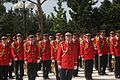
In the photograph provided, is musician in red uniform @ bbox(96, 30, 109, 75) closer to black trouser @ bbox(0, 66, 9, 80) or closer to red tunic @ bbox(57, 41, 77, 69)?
black trouser @ bbox(0, 66, 9, 80)

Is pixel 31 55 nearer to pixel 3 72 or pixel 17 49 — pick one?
pixel 17 49

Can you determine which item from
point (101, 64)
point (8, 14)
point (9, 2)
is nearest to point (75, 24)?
point (8, 14)

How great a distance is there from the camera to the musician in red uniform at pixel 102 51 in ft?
64.5

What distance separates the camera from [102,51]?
19.9 meters

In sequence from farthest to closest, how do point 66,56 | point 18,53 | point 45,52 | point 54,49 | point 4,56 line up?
point 45,52, point 54,49, point 18,53, point 4,56, point 66,56

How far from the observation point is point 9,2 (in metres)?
38.3

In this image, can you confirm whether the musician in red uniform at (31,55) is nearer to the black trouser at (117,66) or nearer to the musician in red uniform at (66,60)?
the musician in red uniform at (66,60)

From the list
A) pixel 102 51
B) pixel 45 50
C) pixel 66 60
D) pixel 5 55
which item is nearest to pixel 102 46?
pixel 102 51

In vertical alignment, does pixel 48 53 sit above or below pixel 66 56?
above

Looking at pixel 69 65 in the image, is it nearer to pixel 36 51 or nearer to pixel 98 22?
pixel 36 51

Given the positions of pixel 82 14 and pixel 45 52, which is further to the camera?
pixel 82 14

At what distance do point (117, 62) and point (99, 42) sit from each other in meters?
1.56

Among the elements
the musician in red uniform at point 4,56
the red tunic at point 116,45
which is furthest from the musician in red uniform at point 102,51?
the musician in red uniform at point 4,56

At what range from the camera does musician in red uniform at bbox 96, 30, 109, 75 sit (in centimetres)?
1966
